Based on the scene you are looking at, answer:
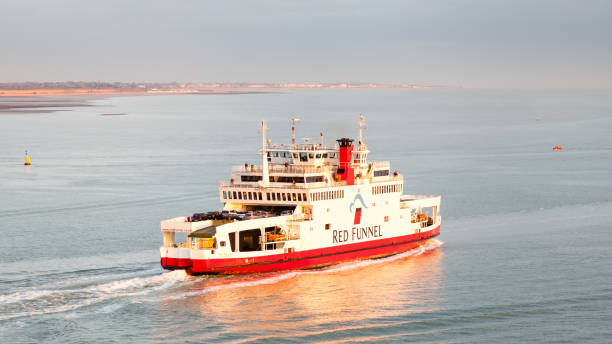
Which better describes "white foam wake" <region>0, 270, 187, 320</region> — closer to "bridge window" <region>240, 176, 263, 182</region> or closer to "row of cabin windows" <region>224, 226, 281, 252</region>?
"row of cabin windows" <region>224, 226, 281, 252</region>

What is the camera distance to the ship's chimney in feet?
161

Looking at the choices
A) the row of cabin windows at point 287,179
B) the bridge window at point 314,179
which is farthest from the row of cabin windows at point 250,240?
the bridge window at point 314,179

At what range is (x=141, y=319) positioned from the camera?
117 feet

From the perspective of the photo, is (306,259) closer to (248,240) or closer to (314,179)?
(248,240)

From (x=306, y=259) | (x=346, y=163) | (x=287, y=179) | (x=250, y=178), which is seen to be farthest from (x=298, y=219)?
(x=346, y=163)

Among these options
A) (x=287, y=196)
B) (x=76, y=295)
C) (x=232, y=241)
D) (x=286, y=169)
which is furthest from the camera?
(x=286, y=169)

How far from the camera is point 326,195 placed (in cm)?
4728

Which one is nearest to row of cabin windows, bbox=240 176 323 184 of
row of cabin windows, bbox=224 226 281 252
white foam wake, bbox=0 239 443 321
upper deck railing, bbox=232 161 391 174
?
upper deck railing, bbox=232 161 391 174

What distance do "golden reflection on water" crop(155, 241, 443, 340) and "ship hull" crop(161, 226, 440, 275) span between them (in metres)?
0.50

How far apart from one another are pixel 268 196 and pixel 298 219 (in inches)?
97.2

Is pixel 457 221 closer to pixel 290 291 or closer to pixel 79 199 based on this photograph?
pixel 290 291

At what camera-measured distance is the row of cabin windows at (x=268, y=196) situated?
46812mm

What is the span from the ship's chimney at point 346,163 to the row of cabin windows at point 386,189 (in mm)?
1994

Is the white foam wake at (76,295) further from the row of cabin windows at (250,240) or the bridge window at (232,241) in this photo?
the row of cabin windows at (250,240)
